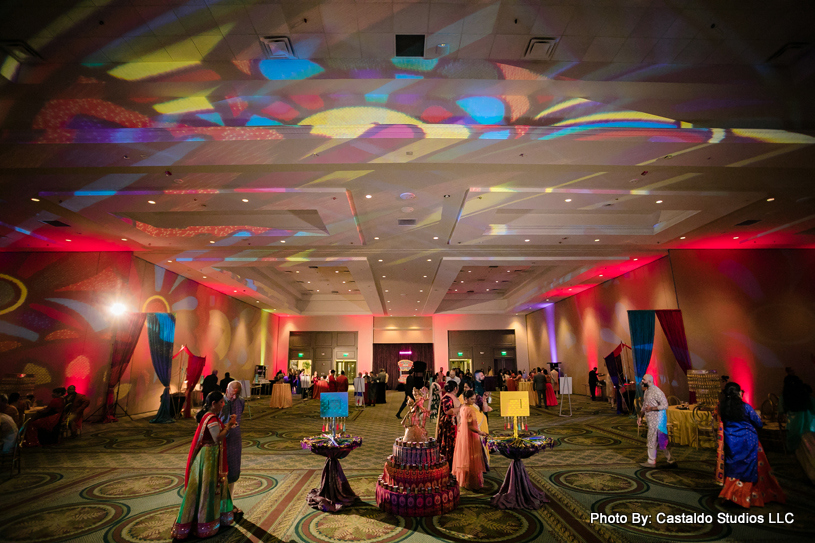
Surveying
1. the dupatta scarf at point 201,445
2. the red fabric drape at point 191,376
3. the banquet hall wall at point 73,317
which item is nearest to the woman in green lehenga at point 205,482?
the dupatta scarf at point 201,445

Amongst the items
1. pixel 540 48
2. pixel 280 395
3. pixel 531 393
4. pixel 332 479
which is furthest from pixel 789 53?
pixel 280 395

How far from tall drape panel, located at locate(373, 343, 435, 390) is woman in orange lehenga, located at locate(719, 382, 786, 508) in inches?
750

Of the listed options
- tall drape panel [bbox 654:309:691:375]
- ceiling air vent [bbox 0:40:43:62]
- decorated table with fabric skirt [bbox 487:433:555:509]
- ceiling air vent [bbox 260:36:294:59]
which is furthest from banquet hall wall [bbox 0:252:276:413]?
tall drape panel [bbox 654:309:691:375]

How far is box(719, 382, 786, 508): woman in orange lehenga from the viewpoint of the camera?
385 centimetres

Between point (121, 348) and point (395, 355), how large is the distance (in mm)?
14963

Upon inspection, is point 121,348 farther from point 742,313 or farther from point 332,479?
point 742,313

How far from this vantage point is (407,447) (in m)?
3.97

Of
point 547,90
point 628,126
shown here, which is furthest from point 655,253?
point 547,90

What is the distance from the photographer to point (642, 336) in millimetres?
9891

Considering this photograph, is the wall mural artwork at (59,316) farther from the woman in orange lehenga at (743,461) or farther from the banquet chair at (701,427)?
the banquet chair at (701,427)

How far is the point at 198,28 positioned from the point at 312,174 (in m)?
2.30

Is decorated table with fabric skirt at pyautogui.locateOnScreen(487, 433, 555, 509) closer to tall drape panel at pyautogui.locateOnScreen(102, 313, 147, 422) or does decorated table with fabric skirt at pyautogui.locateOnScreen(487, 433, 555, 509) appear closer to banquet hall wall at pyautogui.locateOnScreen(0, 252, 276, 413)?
tall drape panel at pyautogui.locateOnScreen(102, 313, 147, 422)

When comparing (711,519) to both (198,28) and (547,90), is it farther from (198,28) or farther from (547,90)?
(198,28)

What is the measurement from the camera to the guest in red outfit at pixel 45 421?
698cm
